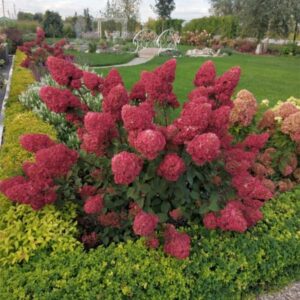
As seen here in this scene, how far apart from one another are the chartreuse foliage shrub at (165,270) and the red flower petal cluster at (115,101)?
0.92 m

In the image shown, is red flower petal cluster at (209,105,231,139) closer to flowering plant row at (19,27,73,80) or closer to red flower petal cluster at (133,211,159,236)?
red flower petal cluster at (133,211,159,236)

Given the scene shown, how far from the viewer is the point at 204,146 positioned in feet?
6.28

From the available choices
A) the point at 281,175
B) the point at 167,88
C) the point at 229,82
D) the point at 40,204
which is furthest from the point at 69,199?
the point at 281,175

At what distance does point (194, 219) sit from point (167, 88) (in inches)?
40.5

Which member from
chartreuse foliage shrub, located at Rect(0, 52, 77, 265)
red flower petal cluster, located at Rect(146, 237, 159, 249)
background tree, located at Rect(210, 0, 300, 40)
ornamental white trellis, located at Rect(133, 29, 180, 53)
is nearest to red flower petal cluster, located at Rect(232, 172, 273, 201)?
red flower petal cluster, located at Rect(146, 237, 159, 249)

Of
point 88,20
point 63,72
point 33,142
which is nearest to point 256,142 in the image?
point 63,72

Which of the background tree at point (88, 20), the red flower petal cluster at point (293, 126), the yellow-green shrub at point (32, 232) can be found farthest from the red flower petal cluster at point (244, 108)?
the background tree at point (88, 20)

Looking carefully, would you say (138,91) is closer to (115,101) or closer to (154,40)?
(115,101)

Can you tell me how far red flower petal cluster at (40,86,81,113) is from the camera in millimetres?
2359

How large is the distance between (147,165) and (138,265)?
662 mm

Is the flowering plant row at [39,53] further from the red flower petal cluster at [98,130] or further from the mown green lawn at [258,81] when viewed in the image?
the red flower petal cluster at [98,130]

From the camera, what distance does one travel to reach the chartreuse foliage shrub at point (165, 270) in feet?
7.46

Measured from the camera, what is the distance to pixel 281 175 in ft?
12.8

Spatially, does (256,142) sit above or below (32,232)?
above
